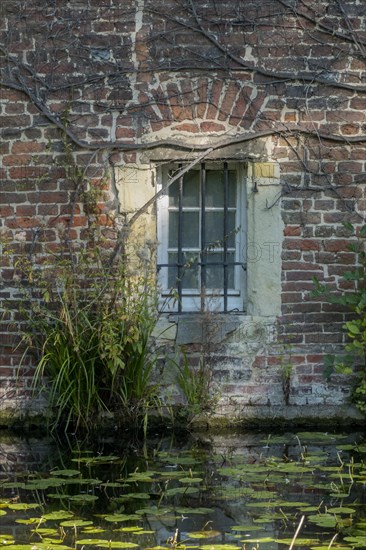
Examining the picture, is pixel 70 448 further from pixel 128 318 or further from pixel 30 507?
pixel 30 507

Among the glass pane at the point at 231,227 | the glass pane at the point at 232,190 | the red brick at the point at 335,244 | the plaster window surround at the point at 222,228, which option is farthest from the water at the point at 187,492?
the glass pane at the point at 232,190

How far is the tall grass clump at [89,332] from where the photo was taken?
8680mm

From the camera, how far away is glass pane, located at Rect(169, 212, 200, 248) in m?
9.40

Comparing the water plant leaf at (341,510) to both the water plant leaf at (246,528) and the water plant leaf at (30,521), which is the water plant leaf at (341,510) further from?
the water plant leaf at (30,521)

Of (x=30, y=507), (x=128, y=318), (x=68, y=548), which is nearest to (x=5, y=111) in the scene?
(x=128, y=318)

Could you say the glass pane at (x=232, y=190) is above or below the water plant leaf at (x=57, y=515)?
above

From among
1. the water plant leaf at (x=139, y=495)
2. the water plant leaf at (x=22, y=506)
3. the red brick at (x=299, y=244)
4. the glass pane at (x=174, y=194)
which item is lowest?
the water plant leaf at (x=22, y=506)

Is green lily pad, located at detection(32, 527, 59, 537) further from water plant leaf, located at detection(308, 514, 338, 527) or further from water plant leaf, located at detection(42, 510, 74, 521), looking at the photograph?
water plant leaf, located at detection(308, 514, 338, 527)

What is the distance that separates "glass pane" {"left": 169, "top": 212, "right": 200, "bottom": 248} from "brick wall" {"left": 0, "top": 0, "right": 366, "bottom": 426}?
60cm

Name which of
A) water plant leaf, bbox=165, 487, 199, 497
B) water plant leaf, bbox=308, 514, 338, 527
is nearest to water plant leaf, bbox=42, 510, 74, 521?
water plant leaf, bbox=165, 487, 199, 497

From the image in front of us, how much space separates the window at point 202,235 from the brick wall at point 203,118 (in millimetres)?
369

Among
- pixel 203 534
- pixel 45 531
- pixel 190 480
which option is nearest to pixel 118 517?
pixel 45 531

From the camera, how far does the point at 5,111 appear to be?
9.10 metres

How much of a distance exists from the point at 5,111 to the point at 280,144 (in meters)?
2.34
